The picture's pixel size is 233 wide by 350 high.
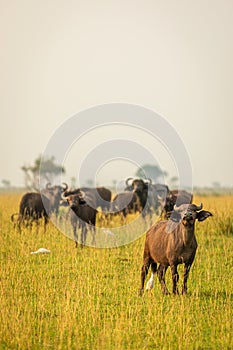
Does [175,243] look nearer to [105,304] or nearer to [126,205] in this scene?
[105,304]

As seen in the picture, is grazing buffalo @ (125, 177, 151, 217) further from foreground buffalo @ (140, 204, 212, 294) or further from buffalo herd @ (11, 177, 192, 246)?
foreground buffalo @ (140, 204, 212, 294)

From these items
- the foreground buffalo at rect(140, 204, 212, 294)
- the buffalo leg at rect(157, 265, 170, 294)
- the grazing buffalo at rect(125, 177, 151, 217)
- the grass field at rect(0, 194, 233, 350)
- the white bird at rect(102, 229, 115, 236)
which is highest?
the grazing buffalo at rect(125, 177, 151, 217)

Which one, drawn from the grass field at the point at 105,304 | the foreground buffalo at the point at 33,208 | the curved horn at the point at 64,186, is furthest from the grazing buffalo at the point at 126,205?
the grass field at the point at 105,304

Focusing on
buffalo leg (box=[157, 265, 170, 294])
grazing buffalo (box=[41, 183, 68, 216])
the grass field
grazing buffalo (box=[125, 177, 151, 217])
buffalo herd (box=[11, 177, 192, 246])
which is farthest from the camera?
grazing buffalo (box=[125, 177, 151, 217])

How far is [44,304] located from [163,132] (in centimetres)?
1131

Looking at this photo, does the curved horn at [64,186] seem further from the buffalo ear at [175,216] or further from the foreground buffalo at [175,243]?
the buffalo ear at [175,216]

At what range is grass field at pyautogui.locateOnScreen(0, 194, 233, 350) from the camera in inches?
283

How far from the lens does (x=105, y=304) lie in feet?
29.7

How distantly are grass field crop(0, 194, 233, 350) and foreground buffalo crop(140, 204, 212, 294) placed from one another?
0.42 m

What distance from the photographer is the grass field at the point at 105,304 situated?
283 inches

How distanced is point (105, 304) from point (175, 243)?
58.9 inches

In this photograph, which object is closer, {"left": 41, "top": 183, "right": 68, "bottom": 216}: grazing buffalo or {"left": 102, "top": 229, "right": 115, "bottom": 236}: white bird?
{"left": 102, "top": 229, "right": 115, "bottom": 236}: white bird

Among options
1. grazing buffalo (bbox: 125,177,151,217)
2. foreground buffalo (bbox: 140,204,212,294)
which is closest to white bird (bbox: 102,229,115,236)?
grazing buffalo (bbox: 125,177,151,217)

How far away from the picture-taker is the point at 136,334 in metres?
7.42
